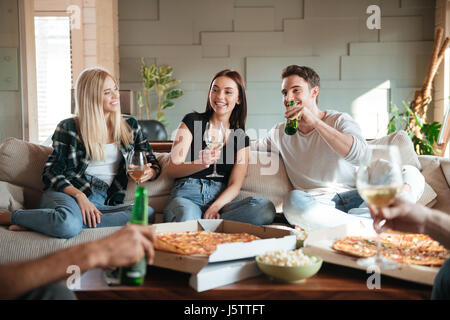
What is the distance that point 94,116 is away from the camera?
7.33 feet

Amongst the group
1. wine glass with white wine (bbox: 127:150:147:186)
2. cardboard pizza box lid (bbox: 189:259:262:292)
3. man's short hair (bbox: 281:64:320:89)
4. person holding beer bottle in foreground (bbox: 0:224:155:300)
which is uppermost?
man's short hair (bbox: 281:64:320:89)

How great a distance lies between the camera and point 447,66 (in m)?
5.41

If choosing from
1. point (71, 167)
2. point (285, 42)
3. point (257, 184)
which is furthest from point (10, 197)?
point (285, 42)

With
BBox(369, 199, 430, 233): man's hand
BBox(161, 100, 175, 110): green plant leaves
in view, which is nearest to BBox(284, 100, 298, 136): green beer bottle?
BBox(369, 199, 430, 233): man's hand

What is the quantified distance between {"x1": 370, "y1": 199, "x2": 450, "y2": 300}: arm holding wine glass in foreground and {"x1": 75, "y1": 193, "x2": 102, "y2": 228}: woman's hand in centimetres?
136

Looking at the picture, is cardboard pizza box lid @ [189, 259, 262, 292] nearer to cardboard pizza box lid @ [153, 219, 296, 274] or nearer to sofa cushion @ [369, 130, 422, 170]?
cardboard pizza box lid @ [153, 219, 296, 274]

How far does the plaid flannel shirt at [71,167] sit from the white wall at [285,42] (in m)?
3.74

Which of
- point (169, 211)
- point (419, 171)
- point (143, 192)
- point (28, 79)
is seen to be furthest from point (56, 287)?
point (28, 79)

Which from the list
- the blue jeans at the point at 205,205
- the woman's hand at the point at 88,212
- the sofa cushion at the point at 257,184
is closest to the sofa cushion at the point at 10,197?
the woman's hand at the point at 88,212

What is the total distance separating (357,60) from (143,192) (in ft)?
18.0

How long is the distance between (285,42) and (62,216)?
15.2ft

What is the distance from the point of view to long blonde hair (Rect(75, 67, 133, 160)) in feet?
7.27

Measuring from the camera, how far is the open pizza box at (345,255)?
1.05m
